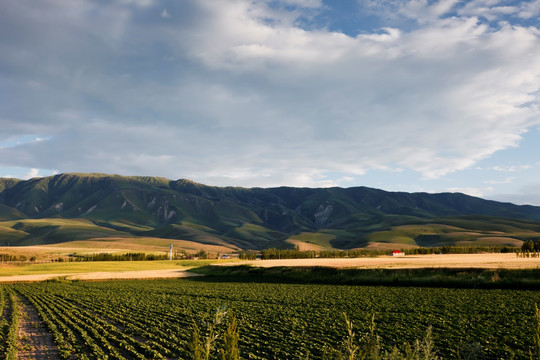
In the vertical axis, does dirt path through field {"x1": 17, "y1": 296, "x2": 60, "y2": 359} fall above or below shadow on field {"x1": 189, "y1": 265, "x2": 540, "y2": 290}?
above

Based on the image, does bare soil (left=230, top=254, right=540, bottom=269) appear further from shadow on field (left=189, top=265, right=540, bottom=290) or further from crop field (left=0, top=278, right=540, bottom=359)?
crop field (left=0, top=278, right=540, bottom=359)

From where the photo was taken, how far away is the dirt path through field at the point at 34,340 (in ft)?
80.1

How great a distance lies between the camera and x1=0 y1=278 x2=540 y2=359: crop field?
24.5 m

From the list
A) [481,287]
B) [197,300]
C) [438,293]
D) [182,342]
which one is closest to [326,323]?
[182,342]

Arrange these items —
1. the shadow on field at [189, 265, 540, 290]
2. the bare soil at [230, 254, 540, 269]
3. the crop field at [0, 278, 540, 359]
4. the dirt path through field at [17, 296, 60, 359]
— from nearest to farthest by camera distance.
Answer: the dirt path through field at [17, 296, 60, 359] → the crop field at [0, 278, 540, 359] → the shadow on field at [189, 265, 540, 290] → the bare soil at [230, 254, 540, 269]

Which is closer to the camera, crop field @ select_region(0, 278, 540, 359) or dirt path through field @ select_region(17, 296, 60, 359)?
dirt path through field @ select_region(17, 296, 60, 359)

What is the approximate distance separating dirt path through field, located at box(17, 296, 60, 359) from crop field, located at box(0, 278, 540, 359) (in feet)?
1.38

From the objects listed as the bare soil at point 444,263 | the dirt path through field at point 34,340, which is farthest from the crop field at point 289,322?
the bare soil at point 444,263

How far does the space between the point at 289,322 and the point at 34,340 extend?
20.8 m

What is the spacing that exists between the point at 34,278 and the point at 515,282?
104599 mm

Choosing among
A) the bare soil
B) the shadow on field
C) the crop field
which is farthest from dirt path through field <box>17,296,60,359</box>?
the bare soil

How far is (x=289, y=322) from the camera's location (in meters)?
33.6

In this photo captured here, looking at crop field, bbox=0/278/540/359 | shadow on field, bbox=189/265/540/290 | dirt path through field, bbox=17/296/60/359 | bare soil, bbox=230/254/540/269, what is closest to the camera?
dirt path through field, bbox=17/296/60/359

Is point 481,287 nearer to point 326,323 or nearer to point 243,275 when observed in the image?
point 326,323
